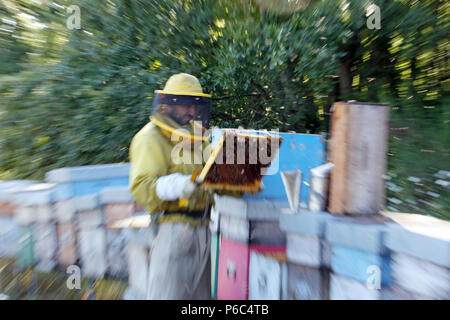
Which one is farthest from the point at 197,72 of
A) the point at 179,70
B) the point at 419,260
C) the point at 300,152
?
the point at 419,260

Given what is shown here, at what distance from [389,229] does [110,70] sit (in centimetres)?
432

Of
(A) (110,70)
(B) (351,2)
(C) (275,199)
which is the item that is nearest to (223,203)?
(C) (275,199)

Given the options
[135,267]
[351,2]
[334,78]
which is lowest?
[135,267]

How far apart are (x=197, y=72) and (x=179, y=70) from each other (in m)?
0.30

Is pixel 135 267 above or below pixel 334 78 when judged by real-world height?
below

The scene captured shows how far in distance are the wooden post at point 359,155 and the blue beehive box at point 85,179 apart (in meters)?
2.07

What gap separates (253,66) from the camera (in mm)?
4238

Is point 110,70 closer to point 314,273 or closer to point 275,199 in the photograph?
point 275,199

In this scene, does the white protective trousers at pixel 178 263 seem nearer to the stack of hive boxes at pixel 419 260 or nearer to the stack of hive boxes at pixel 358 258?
the stack of hive boxes at pixel 358 258

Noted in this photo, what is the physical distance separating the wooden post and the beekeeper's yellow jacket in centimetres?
80

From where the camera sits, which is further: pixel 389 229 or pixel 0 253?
pixel 0 253

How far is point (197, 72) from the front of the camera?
4750 millimetres

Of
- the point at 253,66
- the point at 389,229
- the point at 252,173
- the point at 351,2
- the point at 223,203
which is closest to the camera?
the point at 389,229

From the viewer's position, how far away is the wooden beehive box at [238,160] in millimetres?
1544
